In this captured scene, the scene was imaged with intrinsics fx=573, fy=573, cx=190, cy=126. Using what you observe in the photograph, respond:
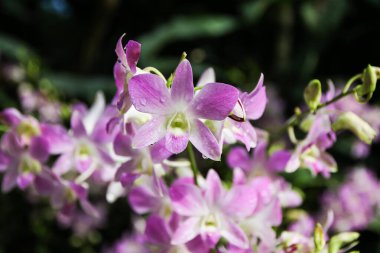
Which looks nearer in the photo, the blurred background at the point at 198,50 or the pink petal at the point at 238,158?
the pink petal at the point at 238,158

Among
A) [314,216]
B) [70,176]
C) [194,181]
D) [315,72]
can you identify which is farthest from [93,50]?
[194,181]

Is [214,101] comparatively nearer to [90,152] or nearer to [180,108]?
[180,108]

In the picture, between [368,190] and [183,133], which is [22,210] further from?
[183,133]

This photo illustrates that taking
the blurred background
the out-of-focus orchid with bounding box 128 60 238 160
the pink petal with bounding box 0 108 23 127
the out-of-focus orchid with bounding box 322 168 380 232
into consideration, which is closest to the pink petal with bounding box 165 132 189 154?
the out-of-focus orchid with bounding box 128 60 238 160

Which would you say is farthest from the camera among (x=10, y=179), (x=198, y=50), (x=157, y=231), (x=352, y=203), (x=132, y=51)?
(x=198, y=50)

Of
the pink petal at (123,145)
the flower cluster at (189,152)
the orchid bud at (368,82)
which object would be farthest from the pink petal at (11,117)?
the orchid bud at (368,82)

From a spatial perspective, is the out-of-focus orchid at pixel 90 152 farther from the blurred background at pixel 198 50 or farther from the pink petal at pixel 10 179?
the blurred background at pixel 198 50

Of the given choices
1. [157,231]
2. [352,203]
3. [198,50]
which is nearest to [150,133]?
[157,231]
